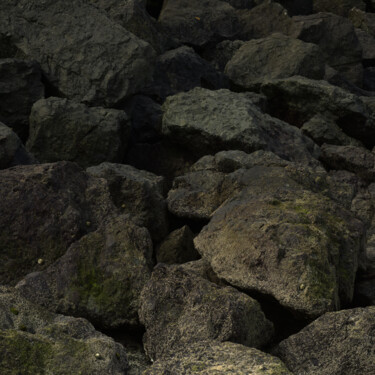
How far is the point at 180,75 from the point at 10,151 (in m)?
5.55

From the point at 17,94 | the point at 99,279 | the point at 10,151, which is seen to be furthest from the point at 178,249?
the point at 17,94

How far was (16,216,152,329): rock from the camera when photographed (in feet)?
16.6

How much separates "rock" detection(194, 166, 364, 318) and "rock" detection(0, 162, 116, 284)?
1.24 metres

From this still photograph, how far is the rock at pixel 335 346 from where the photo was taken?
4219 millimetres

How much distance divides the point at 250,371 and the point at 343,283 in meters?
1.92

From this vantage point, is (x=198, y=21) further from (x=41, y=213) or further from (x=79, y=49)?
(x=41, y=213)

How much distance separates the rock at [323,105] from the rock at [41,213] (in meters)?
5.72

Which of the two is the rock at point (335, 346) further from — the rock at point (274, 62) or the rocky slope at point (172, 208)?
the rock at point (274, 62)

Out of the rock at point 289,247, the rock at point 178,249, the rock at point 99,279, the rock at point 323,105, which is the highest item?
the rock at point 289,247

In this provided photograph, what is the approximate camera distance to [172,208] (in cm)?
711

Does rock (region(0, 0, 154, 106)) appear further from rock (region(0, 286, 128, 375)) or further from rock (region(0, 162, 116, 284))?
rock (region(0, 286, 128, 375))

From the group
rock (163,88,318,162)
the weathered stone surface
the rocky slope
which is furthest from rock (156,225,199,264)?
rock (163,88,318,162)

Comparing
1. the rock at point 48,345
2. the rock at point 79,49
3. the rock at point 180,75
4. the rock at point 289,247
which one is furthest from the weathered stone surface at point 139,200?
the rock at point 180,75

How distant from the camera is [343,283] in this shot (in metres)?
5.38
